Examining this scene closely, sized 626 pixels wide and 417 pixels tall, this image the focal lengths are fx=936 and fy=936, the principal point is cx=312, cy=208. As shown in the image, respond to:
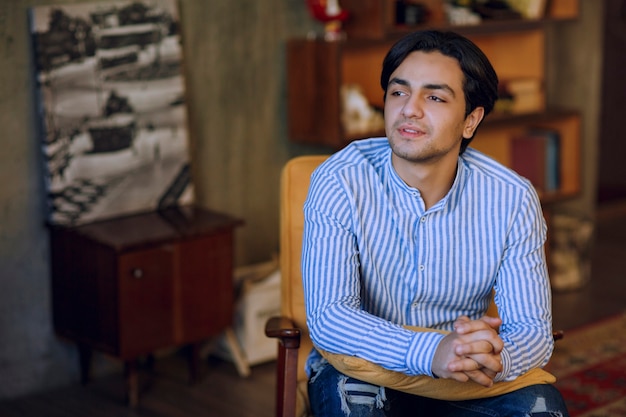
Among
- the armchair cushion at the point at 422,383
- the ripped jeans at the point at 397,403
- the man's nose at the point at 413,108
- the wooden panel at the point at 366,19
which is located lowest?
the ripped jeans at the point at 397,403

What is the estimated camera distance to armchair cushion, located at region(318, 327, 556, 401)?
2064mm

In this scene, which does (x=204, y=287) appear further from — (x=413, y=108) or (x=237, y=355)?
(x=413, y=108)

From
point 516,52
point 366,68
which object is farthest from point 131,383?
point 516,52

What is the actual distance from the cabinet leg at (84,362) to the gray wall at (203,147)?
60 millimetres

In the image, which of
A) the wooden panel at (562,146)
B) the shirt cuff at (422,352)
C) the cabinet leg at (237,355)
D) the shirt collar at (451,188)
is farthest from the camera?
the wooden panel at (562,146)

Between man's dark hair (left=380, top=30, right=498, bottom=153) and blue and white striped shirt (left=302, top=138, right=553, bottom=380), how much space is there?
0.62 ft

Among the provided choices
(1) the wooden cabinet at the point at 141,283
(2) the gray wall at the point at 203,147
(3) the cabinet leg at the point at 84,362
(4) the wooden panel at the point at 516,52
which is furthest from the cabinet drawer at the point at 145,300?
(4) the wooden panel at the point at 516,52

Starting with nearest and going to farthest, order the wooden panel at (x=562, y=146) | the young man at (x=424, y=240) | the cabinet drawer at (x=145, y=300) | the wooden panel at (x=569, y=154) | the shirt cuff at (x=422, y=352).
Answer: the shirt cuff at (x=422, y=352), the young man at (x=424, y=240), the cabinet drawer at (x=145, y=300), the wooden panel at (x=562, y=146), the wooden panel at (x=569, y=154)

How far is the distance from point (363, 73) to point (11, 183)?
1.72 m

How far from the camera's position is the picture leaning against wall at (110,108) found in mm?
3449

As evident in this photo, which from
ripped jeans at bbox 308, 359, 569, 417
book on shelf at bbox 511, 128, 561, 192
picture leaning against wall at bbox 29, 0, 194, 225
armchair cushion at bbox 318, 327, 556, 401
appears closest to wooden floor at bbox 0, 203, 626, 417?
picture leaning against wall at bbox 29, 0, 194, 225

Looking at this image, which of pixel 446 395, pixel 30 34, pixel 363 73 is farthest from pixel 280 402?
pixel 363 73

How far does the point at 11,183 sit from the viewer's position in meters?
3.47

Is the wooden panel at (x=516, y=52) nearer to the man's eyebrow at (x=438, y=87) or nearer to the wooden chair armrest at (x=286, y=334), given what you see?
the man's eyebrow at (x=438, y=87)
